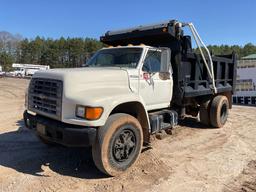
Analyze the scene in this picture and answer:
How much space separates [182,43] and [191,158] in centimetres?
279

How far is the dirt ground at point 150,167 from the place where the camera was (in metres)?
4.82

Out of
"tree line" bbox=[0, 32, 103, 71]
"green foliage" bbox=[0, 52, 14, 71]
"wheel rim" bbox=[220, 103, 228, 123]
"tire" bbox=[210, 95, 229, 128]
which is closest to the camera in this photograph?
"tire" bbox=[210, 95, 229, 128]

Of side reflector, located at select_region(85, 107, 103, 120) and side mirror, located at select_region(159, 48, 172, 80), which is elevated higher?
side mirror, located at select_region(159, 48, 172, 80)

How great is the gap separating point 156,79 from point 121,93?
4.12ft

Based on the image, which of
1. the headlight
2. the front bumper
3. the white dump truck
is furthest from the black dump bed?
the front bumper

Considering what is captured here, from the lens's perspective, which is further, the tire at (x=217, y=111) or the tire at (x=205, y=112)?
the tire at (x=205, y=112)

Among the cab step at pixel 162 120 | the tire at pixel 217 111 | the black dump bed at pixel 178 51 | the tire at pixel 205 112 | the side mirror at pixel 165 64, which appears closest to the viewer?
the cab step at pixel 162 120

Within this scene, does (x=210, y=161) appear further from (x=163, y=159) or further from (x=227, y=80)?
(x=227, y=80)

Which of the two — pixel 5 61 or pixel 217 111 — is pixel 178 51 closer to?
pixel 217 111

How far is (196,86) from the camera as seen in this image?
26.6 ft

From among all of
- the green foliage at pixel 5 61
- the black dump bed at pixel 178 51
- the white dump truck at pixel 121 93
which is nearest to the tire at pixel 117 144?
the white dump truck at pixel 121 93

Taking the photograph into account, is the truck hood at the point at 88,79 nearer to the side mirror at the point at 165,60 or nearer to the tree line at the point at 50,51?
the side mirror at the point at 165,60

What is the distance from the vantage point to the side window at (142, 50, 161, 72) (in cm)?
634

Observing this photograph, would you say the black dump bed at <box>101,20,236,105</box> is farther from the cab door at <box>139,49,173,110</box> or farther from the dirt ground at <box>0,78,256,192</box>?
the dirt ground at <box>0,78,256,192</box>
